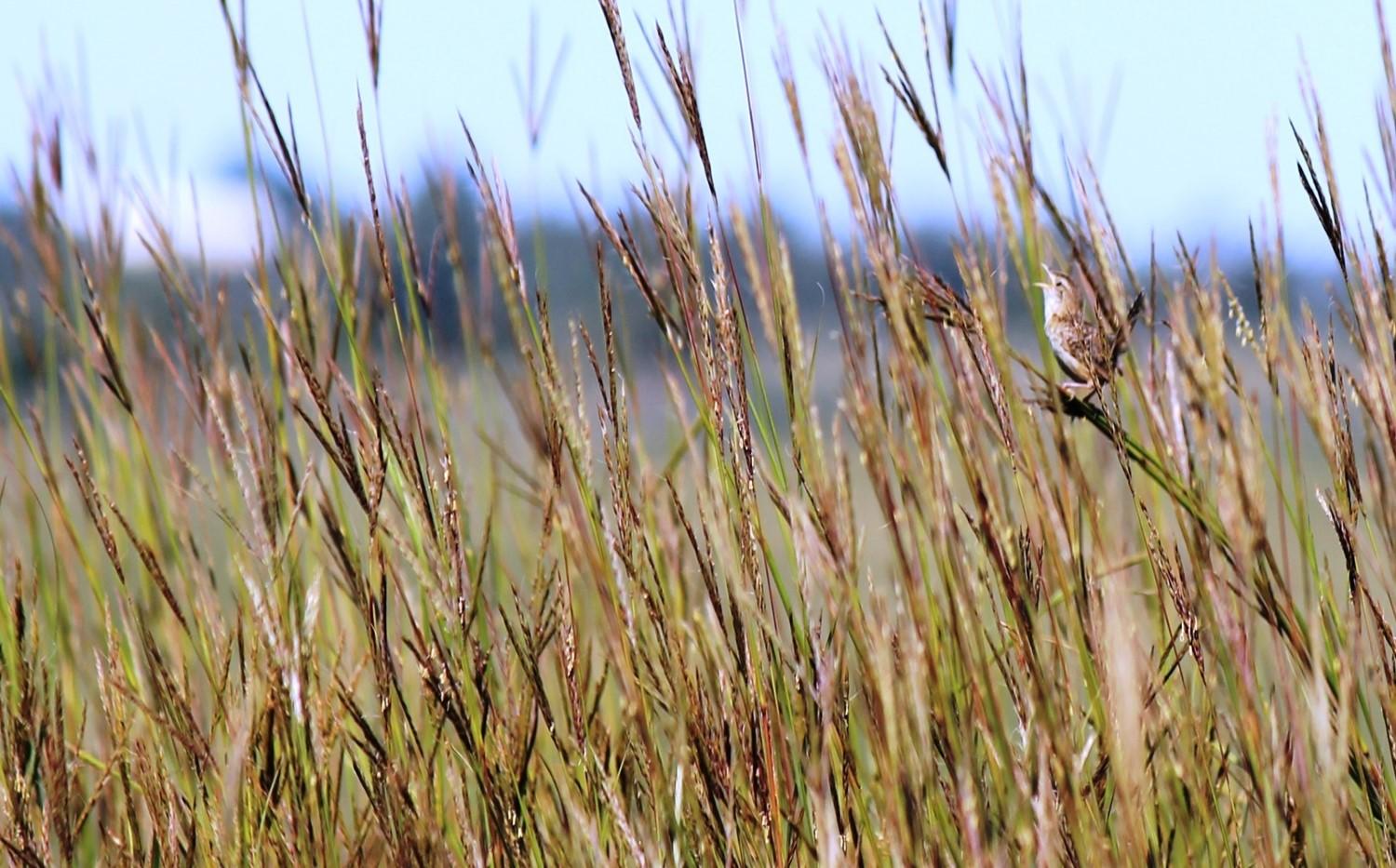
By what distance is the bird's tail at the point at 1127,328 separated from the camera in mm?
907

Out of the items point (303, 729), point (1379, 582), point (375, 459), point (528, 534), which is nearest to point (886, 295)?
point (375, 459)

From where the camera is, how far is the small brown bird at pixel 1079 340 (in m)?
1.00

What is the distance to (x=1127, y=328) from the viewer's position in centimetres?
93

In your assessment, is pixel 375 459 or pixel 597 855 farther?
pixel 375 459

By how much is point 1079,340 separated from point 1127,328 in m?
0.28

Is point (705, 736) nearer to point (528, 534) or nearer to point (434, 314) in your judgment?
point (434, 314)

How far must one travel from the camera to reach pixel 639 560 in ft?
3.39

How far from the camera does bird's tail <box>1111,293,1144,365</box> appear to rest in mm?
907

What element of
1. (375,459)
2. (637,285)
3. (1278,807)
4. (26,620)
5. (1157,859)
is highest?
(637,285)

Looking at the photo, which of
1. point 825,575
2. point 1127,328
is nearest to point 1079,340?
point 1127,328

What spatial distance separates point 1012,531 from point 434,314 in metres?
0.60

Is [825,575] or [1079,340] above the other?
[1079,340]

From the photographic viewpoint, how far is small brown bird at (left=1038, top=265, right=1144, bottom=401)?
999 mm

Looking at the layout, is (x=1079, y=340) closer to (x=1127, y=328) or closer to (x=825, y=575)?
(x=1127, y=328)
